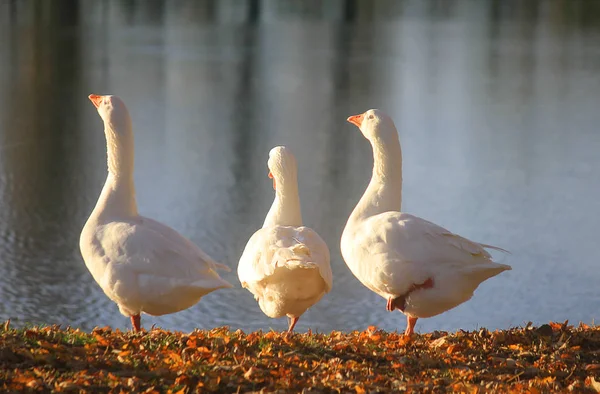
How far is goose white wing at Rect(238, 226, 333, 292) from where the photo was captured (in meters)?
8.84

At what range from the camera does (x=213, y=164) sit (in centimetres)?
2906

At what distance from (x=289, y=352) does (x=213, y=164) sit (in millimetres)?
21570

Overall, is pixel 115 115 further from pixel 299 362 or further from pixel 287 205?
pixel 299 362

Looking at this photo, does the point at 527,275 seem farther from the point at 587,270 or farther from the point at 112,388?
the point at 112,388

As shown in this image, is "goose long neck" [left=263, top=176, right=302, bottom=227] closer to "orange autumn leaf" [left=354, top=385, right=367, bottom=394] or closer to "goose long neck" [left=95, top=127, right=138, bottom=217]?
"goose long neck" [left=95, top=127, right=138, bottom=217]

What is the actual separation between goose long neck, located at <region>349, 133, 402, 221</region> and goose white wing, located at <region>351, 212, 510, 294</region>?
105cm

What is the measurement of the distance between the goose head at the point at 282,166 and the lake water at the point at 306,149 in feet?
23.6

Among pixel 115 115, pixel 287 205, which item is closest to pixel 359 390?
pixel 287 205

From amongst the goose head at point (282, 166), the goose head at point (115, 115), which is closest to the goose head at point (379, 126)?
the goose head at point (282, 166)

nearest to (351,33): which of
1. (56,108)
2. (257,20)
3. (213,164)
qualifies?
(257,20)

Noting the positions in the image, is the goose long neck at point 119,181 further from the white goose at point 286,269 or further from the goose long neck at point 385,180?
the goose long neck at point 385,180

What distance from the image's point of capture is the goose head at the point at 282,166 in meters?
10.7

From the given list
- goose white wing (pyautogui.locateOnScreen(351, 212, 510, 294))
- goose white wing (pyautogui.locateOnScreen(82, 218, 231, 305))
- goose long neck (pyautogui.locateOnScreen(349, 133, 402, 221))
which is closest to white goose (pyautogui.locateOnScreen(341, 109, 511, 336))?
goose white wing (pyautogui.locateOnScreen(351, 212, 510, 294))

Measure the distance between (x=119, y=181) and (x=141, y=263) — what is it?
1294 millimetres
